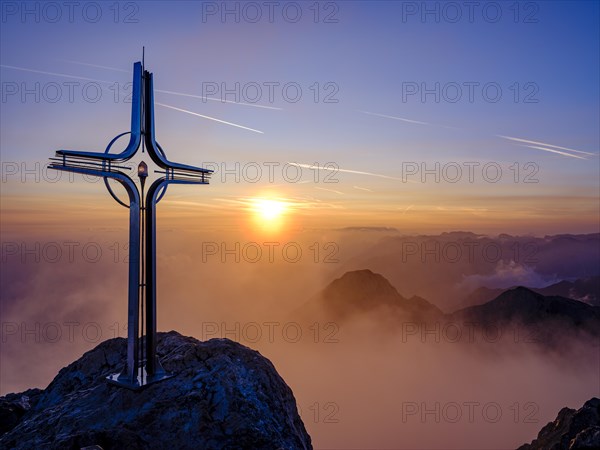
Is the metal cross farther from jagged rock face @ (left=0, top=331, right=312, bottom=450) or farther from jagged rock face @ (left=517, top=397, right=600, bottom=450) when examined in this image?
jagged rock face @ (left=517, top=397, right=600, bottom=450)

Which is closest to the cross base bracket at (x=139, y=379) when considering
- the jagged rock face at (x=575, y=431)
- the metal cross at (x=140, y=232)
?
the metal cross at (x=140, y=232)

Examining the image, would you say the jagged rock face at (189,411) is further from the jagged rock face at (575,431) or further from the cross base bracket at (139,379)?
the jagged rock face at (575,431)

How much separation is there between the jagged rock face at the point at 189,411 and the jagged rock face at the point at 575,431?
497 inches

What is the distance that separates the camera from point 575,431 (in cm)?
2780

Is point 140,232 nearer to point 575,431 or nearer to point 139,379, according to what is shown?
point 139,379

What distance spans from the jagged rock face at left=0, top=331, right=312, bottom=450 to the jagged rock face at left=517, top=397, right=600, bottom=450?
12613 mm

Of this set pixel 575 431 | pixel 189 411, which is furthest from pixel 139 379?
pixel 575 431

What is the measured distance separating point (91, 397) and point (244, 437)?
6547 millimetres

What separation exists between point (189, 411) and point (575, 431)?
2416 centimetres

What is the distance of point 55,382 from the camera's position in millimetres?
21531

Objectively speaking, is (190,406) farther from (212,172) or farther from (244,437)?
(212,172)

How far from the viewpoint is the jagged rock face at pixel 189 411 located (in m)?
14.7

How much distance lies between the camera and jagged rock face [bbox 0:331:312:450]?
48.3ft

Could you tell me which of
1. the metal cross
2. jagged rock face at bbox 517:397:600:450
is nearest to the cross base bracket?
the metal cross
